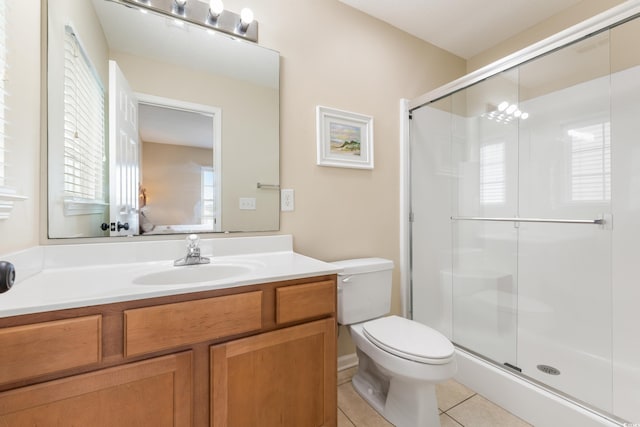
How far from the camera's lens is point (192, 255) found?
1.27 meters

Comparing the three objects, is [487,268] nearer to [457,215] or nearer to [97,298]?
[457,215]

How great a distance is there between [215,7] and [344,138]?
98cm

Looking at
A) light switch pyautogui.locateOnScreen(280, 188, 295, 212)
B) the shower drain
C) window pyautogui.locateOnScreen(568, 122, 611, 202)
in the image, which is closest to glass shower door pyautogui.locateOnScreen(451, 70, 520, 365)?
the shower drain

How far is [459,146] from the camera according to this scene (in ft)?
7.18

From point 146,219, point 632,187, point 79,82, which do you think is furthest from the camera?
point 632,187

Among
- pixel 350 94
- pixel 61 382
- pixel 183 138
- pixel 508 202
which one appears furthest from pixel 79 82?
pixel 508 202

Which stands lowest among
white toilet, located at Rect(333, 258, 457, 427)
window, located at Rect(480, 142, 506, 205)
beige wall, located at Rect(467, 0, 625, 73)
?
white toilet, located at Rect(333, 258, 457, 427)

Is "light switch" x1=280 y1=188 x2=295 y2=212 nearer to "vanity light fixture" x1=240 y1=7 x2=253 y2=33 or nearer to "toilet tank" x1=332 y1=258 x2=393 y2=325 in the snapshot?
"toilet tank" x1=332 y1=258 x2=393 y2=325

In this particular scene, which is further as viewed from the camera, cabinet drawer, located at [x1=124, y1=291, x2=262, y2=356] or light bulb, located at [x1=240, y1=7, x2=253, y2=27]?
light bulb, located at [x1=240, y1=7, x2=253, y2=27]

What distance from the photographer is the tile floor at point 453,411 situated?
55.7 inches

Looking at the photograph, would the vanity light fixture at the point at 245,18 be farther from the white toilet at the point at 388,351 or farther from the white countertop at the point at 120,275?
the white toilet at the point at 388,351

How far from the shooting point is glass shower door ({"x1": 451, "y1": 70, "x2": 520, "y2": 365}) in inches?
76.4

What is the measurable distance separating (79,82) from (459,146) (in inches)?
92.9

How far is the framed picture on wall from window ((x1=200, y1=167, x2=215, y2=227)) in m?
0.65
